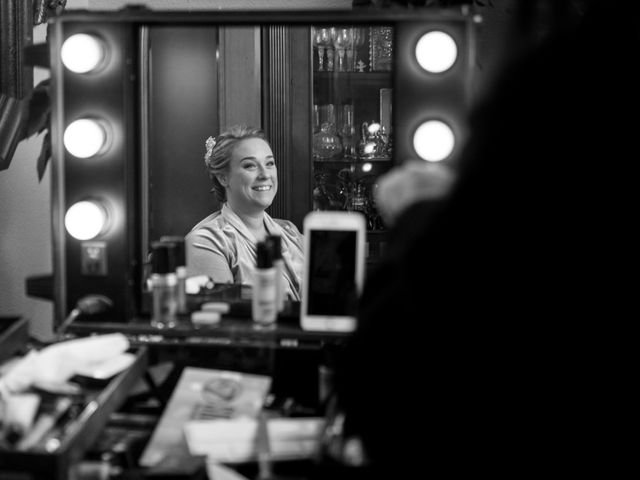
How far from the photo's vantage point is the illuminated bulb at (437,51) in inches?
38.1

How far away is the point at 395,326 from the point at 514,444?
113mm

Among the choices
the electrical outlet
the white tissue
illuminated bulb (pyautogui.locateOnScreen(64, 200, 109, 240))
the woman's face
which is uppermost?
the woman's face

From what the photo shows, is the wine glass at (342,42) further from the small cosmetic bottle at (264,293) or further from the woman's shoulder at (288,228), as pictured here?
the small cosmetic bottle at (264,293)

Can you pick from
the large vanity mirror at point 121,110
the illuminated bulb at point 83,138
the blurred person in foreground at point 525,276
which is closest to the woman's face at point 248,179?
the large vanity mirror at point 121,110

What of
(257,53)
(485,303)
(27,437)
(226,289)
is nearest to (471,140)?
(485,303)

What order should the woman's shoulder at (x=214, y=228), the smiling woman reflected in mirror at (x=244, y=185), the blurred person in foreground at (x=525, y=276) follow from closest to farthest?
the blurred person in foreground at (x=525, y=276) → the woman's shoulder at (x=214, y=228) → the smiling woman reflected in mirror at (x=244, y=185)

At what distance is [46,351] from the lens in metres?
0.80

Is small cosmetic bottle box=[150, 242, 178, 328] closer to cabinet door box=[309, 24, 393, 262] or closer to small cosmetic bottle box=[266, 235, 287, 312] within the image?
small cosmetic bottle box=[266, 235, 287, 312]

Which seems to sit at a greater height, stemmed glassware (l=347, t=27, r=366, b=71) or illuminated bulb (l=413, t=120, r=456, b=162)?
stemmed glassware (l=347, t=27, r=366, b=71)

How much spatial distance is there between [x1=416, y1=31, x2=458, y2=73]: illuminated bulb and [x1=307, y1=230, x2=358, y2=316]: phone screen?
10.7 inches

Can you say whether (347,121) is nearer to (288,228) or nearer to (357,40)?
(357,40)

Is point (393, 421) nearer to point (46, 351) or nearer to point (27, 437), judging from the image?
point (27, 437)

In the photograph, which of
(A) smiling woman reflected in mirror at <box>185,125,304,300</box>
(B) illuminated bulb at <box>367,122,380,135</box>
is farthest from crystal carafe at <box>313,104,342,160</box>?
(A) smiling woman reflected in mirror at <box>185,125,304,300</box>

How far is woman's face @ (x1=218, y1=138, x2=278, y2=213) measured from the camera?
196 cm
